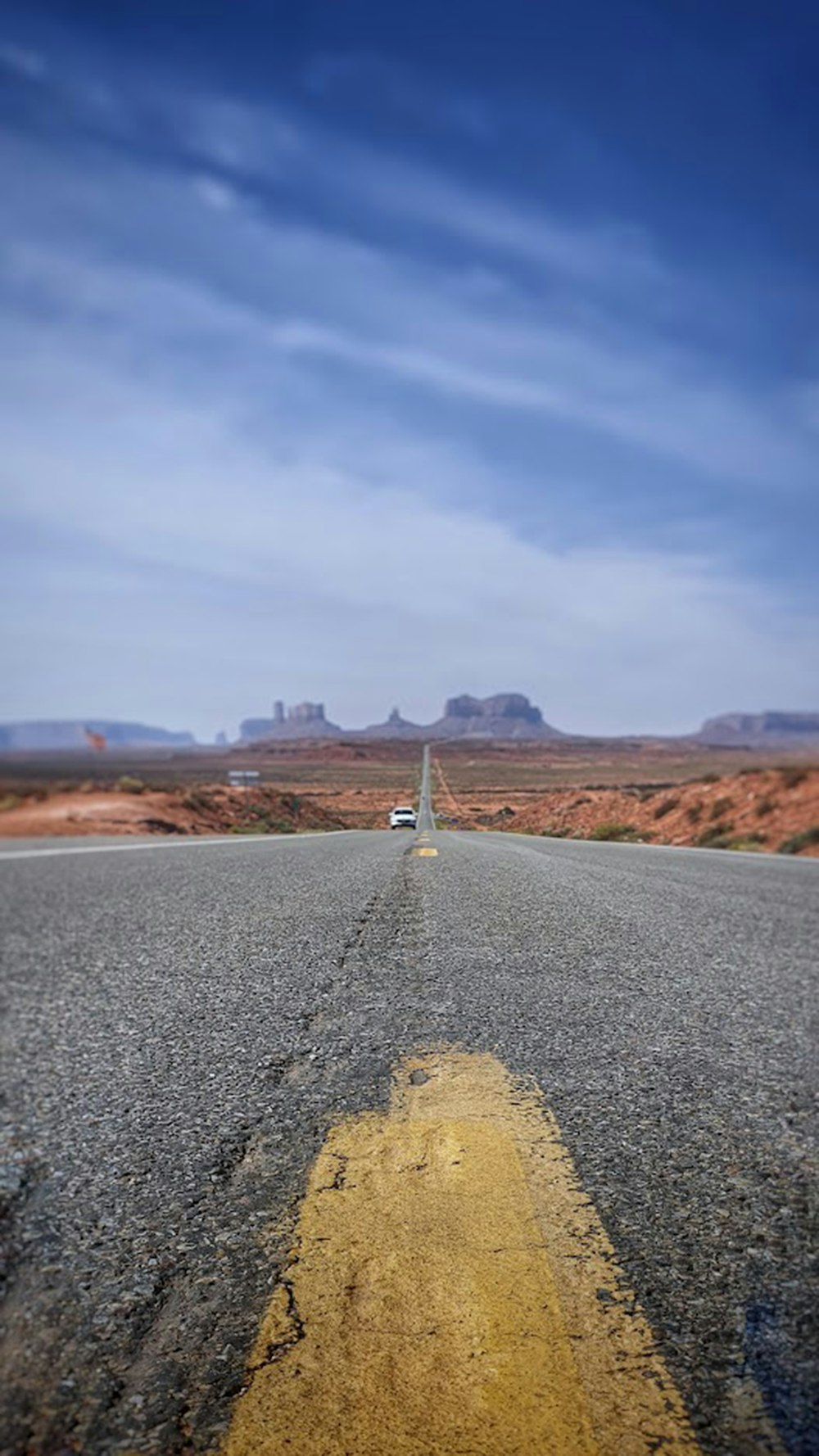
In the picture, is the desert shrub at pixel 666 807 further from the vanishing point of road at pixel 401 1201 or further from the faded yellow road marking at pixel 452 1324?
the faded yellow road marking at pixel 452 1324

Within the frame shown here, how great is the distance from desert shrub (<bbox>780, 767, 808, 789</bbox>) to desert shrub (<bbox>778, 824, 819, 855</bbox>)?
3443 mm

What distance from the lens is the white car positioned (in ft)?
73.3

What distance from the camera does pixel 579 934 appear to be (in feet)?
13.7

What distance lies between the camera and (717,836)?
731 inches

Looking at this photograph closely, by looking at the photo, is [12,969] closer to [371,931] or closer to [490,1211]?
[371,931]

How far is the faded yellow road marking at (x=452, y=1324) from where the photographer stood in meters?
1.05

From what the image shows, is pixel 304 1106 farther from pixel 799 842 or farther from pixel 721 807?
pixel 721 807

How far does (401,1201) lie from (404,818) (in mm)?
20888

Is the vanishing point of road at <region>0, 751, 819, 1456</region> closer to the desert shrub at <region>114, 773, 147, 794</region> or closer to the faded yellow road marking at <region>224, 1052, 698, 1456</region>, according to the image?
the faded yellow road marking at <region>224, 1052, 698, 1456</region>

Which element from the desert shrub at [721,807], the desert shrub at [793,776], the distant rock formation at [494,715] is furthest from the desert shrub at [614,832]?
the distant rock formation at [494,715]

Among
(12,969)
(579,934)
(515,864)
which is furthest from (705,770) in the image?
(12,969)

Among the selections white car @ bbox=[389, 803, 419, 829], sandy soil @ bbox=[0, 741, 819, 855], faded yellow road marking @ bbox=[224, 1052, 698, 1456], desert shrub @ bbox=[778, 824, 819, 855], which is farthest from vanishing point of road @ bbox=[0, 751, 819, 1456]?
white car @ bbox=[389, 803, 419, 829]

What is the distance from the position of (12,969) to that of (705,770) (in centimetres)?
2326

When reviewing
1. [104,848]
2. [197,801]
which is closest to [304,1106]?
[104,848]
